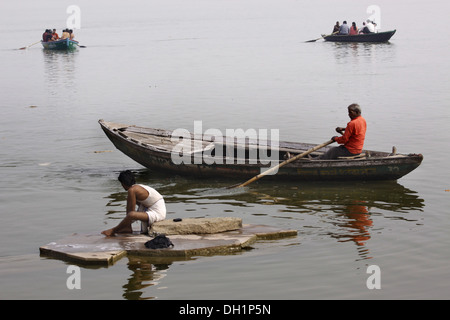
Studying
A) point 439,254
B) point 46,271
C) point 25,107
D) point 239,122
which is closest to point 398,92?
point 239,122

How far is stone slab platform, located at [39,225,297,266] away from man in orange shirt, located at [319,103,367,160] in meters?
3.34

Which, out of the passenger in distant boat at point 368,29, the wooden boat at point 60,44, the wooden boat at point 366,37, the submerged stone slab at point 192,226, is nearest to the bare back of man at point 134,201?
the submerged stone slab at point 192,226

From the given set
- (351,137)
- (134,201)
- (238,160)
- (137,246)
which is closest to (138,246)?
(137,246)

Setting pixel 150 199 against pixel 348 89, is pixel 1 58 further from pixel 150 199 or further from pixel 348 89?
pixel 150 199

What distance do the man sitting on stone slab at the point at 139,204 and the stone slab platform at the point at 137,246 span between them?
0.14 meters

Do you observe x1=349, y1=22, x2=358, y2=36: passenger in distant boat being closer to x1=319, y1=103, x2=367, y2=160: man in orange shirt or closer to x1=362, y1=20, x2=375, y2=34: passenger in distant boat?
x1=362, y1=20, x2=375, y2=34: passenger in distant boat

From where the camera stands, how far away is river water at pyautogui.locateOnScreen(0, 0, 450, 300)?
8.49m

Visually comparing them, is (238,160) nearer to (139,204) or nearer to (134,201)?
(139,204)

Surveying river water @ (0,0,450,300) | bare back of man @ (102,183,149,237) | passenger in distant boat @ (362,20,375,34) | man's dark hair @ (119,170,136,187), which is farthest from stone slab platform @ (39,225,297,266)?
passenger in distant boat @ (362,20,375,34)

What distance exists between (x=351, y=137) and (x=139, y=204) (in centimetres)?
457

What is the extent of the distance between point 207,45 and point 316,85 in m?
21.0

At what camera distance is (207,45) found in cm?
4744

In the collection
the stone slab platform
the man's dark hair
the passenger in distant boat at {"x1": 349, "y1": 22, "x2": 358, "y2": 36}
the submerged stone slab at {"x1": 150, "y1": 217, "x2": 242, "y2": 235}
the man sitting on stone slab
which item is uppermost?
the passenger in distant boat at {"x1": 349, "y1": 22, "x2": 358, "y2": 36}

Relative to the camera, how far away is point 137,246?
8.98m
